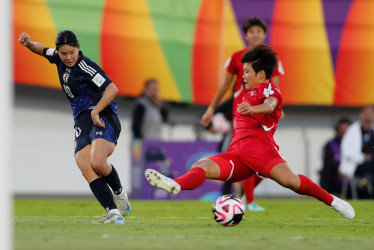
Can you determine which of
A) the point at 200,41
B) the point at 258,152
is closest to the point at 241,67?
the point at 258,152

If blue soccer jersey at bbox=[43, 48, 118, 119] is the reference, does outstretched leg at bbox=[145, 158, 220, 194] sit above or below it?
below

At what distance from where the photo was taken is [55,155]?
53.2 ft

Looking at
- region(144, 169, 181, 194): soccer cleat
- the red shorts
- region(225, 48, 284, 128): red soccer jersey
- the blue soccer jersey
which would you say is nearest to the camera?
region(144, 169, 181, 194): soccer cleat

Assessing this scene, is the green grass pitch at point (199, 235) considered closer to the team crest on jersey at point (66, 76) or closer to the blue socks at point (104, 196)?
the blue socks at point (104, 196)

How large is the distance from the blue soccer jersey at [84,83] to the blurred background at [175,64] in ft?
21.9

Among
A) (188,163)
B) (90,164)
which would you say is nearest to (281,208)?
(188,163)

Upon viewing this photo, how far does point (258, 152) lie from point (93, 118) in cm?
149

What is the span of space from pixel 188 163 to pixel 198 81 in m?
2.71

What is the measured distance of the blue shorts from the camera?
7152 mm

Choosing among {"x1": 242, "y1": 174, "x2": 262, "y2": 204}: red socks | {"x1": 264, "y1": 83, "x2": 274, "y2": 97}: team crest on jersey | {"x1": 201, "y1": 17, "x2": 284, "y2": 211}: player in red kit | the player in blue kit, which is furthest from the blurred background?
{"x1": 264, "y1": 83, "x2": 274, "y2": 97}: team crest on jersey

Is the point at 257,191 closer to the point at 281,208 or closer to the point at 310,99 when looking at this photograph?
the point at 310,99

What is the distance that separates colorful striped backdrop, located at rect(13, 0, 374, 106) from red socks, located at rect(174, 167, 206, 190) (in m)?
7.90

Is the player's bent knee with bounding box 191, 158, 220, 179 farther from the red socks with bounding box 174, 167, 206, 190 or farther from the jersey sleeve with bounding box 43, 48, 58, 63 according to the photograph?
the jersey sleeve with bounding box 43, 48, 58, 63

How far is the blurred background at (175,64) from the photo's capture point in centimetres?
1496
